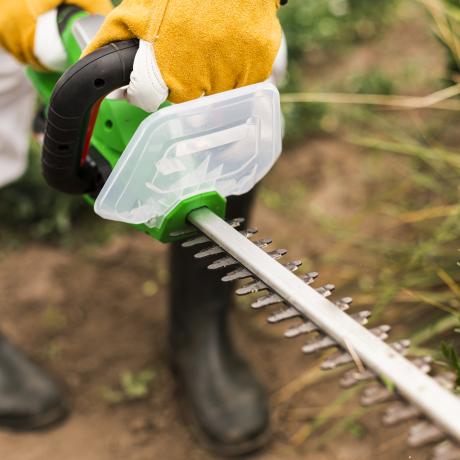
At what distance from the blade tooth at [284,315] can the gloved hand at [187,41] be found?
0.32m

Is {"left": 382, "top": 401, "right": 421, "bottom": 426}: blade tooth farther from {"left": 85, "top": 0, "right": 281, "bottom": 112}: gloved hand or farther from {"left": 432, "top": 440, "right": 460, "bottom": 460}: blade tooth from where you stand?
{"left": 85, "top": 0, "right": 281, "bottom": 112}: gloved hand

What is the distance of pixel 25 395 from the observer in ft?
5.29

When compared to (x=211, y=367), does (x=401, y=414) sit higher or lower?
higher

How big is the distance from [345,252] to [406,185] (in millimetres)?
317

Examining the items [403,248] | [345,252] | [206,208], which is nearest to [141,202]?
[206,208]

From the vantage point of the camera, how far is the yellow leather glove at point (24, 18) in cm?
115

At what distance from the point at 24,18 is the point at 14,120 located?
440 millimetres

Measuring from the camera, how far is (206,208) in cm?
107

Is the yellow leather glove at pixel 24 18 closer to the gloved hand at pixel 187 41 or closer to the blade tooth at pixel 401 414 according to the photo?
the gloved hand at pixel 187 41

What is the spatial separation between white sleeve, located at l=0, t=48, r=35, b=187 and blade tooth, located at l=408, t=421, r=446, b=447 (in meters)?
1.07

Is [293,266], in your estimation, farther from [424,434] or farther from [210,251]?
[424,434]

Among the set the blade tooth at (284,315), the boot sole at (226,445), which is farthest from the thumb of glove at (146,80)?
the boot sole at (226,445)

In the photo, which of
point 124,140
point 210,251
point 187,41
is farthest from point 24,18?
point 210,251

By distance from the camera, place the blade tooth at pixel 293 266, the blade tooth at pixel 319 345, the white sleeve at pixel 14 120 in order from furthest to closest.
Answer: the white sleeve at pixel 14 120 → the blade tooth at pixel 293 266 → the blade tooth at pixel 319 345
